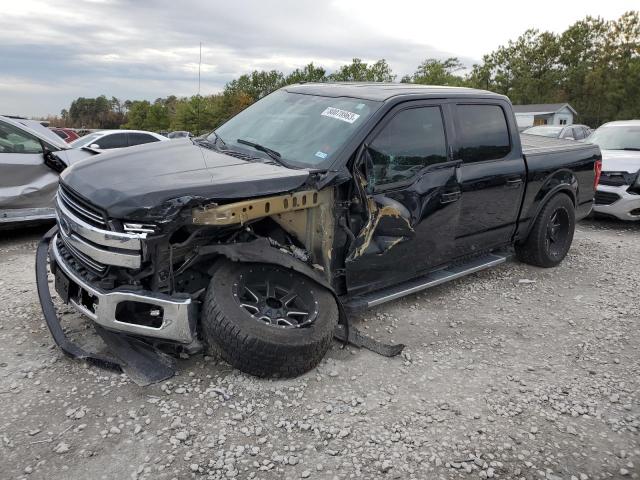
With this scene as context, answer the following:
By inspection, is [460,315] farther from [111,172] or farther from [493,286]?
[111,172]

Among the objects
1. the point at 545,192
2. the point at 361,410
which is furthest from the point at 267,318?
the point at 545,192

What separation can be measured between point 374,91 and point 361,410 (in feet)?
8.14

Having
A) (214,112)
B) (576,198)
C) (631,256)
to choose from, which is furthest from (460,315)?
(214,112)

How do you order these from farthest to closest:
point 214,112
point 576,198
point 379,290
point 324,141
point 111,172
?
1. point 214,112
2. point 576,198
3. point 379,290
4. point 324,141
5. point 111,172

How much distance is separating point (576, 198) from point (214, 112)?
50.4 meters

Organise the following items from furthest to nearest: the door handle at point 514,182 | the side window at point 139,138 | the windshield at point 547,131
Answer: the windshield at point 547,131 → the side window at point 139,138 → the door handle at point 514,182

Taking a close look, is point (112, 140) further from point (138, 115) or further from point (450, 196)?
point (138, 115)

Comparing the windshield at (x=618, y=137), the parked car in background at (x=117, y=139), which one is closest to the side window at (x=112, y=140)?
the parked car in background at (x=117, y=139)

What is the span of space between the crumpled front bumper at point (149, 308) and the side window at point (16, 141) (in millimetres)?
3777

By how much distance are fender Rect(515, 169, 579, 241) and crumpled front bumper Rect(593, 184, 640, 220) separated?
9.12ft

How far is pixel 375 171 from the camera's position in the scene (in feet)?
12.3

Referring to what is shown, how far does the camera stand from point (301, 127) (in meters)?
3.96

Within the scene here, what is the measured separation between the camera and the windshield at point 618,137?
8.75m

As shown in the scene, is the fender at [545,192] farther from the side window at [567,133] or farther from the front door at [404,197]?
the side window at [567,133]
